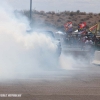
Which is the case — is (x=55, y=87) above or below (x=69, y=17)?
below

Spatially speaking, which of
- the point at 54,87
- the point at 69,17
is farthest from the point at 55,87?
the point at 69,17

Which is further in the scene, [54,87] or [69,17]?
[69,17]

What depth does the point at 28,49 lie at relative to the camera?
1973 centimetres

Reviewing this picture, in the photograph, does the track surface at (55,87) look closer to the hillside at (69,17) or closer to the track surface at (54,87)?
the track surface at (54,87)

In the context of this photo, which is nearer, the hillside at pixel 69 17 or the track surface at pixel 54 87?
the track surface at pixel 54 87

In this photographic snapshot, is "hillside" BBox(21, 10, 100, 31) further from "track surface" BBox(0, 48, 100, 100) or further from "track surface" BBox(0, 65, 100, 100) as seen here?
"track surface" BBox(0, 65, 100, 100)

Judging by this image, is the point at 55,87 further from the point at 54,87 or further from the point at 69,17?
the point at 69,17

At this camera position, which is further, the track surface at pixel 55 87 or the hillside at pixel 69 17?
the hillside at pixel 69 17

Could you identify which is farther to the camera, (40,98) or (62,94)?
(62,94)

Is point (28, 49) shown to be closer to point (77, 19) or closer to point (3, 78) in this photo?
point (3, 78)

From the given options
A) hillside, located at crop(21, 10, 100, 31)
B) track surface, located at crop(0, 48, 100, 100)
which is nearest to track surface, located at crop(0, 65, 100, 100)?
track surface, located at crop(0, 48, 100, 100)

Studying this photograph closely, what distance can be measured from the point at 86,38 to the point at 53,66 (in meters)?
23.8

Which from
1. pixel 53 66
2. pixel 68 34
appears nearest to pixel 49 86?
pixel 53 66

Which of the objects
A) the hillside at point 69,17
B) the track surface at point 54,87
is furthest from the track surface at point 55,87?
the hillside at point 69,17
